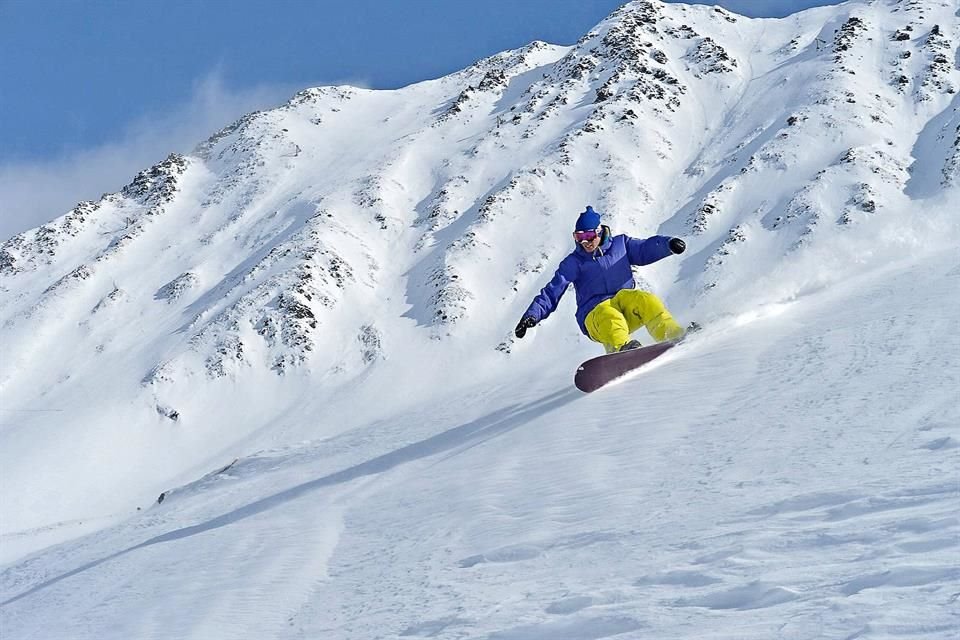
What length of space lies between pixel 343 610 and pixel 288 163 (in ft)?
182

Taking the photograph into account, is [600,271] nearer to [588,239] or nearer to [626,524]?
[588,239]

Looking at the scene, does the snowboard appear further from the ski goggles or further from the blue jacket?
the ski goggles

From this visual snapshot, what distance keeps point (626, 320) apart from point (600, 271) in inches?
29.9

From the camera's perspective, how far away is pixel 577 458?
6.84 m

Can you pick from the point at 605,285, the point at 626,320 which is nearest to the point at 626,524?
the point at 626,320

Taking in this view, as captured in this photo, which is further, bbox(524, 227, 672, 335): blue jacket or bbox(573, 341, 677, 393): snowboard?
bbox(524, 227, 672, 335): blue jacket

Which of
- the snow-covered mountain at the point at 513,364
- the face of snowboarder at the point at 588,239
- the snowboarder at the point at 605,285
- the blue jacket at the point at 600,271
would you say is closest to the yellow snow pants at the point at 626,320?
the snowboarder at the point at 605,285

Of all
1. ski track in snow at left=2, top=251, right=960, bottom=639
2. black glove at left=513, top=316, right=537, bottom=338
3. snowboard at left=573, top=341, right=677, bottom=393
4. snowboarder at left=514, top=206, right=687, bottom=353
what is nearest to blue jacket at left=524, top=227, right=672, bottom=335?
snowboarder at left=514, top=206, right=687, bottom=353

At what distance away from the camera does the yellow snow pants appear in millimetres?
10461

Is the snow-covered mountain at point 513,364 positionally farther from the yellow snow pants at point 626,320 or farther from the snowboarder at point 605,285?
the snowboarder at point 605,285

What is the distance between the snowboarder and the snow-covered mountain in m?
0.79

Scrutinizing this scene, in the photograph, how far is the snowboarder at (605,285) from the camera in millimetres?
10727

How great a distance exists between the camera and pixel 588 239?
441 inches

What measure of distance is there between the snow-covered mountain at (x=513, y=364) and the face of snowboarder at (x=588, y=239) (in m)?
1.74
